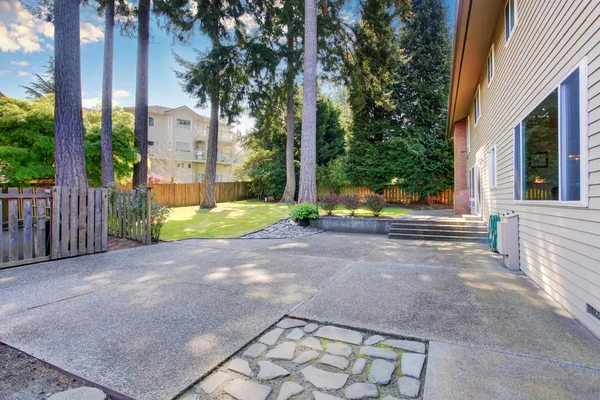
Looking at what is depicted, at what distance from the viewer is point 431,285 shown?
4281 mm

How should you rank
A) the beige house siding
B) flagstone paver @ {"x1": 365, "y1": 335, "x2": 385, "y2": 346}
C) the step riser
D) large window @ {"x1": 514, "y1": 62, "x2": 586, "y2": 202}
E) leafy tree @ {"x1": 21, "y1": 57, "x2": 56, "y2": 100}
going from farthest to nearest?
leafy tree @ {"x1": 21, "y1": 57, "x2": 56, "y2": 100} < the step riser < large window @ {"x1": 514, "y1": 62, "x2": 586, "y2": 202} < the beige house siding < flagstone paver @ {"x1": 365, "y1": 335, "x2": 385, "y2": 346}

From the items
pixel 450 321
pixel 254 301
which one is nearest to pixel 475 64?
pixel 450 321

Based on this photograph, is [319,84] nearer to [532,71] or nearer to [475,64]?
[475,64]

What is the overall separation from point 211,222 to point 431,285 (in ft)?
29.9

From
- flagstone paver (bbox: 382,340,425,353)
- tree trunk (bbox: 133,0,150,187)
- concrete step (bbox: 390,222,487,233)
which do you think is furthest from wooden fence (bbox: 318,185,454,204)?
flagstone paver (bbox: 382,340,425,353)

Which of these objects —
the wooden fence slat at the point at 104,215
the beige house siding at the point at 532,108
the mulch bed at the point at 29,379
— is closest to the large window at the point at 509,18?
the beige house siding at the point at 532,108

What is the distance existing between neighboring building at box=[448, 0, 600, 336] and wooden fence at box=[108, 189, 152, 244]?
7.64m

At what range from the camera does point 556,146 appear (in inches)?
144

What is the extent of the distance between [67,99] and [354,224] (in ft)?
28.4

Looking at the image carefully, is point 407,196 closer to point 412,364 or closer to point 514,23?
point 514,23

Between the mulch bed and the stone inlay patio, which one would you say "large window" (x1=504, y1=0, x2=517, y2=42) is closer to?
the stone inlay patio

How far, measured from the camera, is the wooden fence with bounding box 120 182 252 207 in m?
18.6

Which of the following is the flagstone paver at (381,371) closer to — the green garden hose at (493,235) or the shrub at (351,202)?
the green garden hose at (493,235)

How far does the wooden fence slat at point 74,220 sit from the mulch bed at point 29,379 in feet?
13.7
